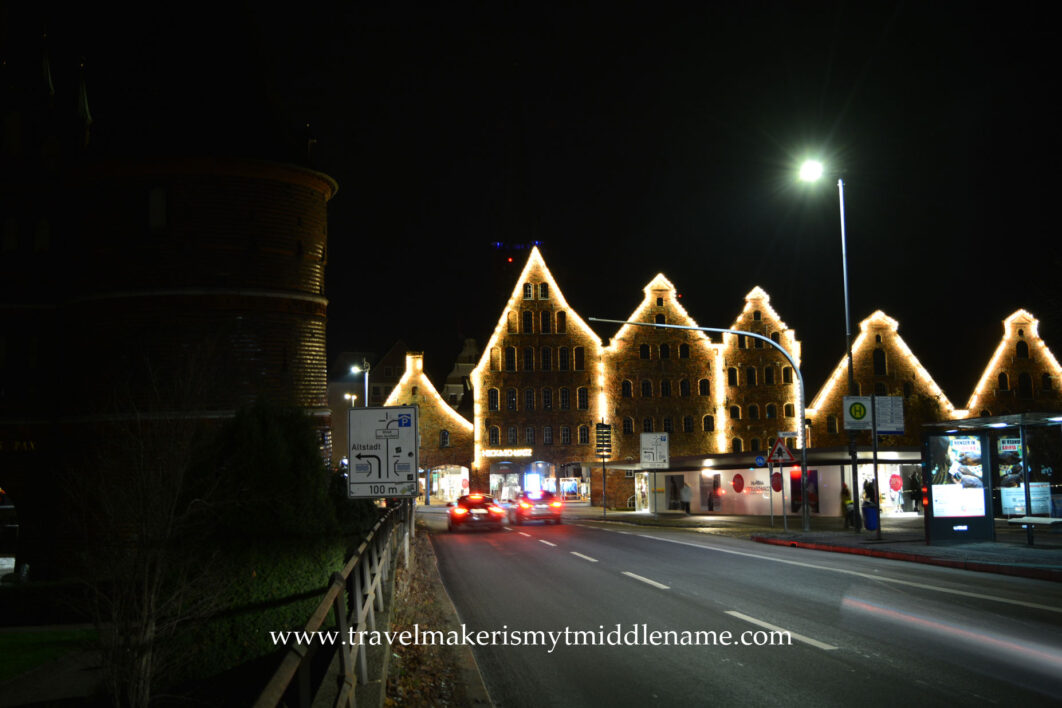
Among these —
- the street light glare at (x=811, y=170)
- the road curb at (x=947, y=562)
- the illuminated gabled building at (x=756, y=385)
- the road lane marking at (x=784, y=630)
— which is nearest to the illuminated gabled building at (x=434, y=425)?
the illuminated gabled building at (x=756, y=385)

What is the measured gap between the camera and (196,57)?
28.3 metres

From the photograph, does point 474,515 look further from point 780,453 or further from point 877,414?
point 877,414

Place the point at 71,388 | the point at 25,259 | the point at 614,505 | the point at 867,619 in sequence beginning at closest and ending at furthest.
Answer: the point at 867,619 → the point at 71,388 → the point at 25,259 → the point at 614,505

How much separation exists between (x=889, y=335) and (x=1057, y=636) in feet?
192

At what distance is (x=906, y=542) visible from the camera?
26.2 m

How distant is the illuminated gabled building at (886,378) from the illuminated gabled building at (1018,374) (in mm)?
2496

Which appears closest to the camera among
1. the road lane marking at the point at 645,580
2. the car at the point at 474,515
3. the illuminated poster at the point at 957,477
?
the road lane marking at the point at 645,580

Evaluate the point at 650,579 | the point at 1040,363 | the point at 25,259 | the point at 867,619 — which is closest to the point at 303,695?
the point at 867,619

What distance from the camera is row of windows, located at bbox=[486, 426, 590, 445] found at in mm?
65375

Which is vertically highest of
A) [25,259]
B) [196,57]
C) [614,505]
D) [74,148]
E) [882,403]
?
[196,57]

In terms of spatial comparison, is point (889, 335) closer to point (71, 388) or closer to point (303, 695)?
point (71, 388)

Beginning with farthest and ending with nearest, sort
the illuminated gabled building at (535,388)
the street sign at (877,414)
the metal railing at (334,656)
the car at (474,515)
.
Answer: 1. the illuminated gabled building at (535,388)
2. the car at (474,515)
3. the street sign at (877,414)
4. the metal railing at (334,656)

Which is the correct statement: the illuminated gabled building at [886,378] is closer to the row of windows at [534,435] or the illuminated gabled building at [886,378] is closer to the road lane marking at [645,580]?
the row of windows at [534,435]

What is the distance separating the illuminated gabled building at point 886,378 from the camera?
64.1 meters
